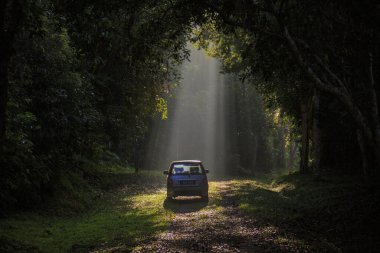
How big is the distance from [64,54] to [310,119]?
2017 centimetres

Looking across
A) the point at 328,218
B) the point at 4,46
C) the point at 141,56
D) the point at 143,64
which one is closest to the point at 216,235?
the point at 328,218

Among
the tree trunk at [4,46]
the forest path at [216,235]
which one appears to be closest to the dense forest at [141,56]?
the tree trunk at [4,46]

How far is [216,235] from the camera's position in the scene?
11359mm

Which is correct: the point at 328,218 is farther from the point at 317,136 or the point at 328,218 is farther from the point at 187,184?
the point at 317,136

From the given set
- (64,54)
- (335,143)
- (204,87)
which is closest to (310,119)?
(335,143)

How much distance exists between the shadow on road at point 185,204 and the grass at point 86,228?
473 mm

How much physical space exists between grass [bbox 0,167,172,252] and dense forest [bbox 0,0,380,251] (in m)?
1.08

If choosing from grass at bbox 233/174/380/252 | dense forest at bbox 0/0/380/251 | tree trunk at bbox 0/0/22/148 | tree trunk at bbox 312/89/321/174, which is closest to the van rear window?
grass at bbox 233/174/380/252

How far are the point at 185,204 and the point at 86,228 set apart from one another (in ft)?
23.1

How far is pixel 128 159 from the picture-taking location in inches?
2160

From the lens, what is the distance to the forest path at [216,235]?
976 cm

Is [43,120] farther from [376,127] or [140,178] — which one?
[140,178]

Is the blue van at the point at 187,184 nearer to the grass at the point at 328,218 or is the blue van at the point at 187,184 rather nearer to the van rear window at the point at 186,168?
the van rear window at the point at 186,168

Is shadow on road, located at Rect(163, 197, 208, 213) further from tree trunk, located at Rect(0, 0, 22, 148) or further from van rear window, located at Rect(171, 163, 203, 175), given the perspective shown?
tree trunk, located at Rect(0, 0, 22, 148)
